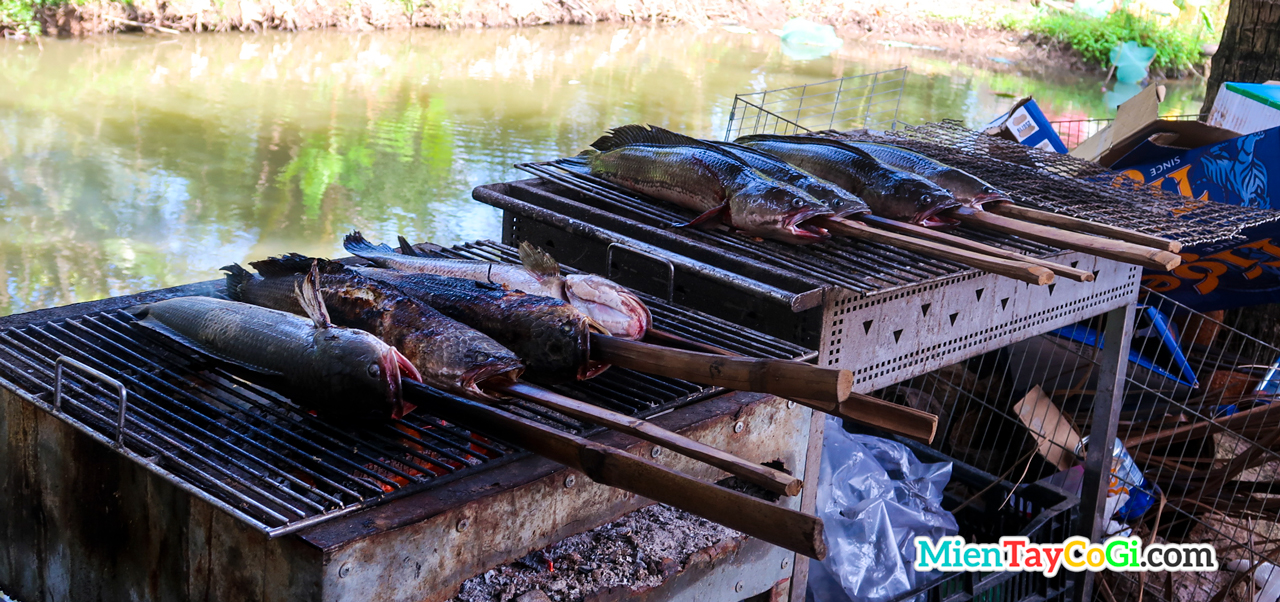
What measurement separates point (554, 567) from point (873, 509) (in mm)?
1697

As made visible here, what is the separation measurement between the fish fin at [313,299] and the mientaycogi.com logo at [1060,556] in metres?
2.27

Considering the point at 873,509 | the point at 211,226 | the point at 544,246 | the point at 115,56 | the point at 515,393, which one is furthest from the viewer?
the point at 115,56

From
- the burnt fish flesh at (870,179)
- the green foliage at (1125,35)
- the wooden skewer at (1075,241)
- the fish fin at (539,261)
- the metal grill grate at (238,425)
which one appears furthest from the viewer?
the green foliage at (1125,35)

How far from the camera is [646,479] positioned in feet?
5.08

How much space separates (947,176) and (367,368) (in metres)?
2.08

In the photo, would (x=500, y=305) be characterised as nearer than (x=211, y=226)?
Yes

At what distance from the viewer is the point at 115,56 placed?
34.2ft

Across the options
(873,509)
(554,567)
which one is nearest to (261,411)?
(554,567)

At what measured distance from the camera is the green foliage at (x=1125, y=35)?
18172mm

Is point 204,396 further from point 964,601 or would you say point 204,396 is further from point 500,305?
point 964,601

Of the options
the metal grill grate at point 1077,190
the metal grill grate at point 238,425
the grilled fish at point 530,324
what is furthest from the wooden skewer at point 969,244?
the grilled fish at point 530,324

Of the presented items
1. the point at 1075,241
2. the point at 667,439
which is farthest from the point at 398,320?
the point at 1075,241

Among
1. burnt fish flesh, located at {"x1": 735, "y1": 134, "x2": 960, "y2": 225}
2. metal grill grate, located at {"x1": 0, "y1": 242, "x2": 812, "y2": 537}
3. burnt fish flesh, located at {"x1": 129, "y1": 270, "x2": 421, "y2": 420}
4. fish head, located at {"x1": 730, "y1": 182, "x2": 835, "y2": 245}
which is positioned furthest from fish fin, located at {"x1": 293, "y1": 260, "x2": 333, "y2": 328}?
burnt fish flesh, located at {"x1": 735, "y1": 134, "x2": 960, "y2": 225}

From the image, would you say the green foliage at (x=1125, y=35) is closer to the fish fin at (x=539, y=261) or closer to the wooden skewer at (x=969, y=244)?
the wooden skewer at (x=969, y=244)
